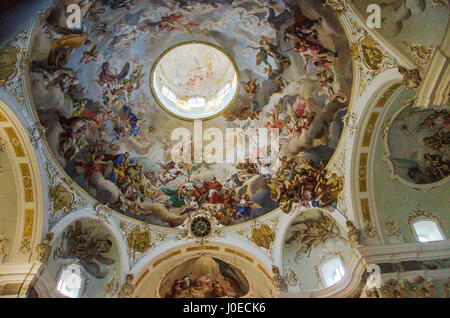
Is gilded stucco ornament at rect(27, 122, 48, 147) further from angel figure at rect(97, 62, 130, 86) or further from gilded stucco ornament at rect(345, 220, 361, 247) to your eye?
gilded stucco ornament at rect(345, 220, 361, 247)

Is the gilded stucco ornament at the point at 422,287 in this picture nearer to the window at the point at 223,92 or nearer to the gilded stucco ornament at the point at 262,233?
the gilded stucco ornament at the point at 262,233

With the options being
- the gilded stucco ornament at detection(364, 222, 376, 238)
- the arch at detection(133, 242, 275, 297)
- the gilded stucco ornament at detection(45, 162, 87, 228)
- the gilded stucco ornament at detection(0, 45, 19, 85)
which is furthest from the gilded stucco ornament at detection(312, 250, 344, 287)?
the gilded stucco ornament at detection(0, 45, 19, 85)

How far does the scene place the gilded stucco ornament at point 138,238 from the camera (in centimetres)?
1603

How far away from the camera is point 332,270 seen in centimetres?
1414

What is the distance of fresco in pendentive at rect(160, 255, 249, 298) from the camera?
16.0 m

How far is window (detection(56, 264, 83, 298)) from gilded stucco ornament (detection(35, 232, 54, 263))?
60.9 inches

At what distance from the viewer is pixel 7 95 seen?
11883mm

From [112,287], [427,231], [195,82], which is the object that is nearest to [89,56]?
[195,82]

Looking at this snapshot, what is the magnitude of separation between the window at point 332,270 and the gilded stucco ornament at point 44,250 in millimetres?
10458

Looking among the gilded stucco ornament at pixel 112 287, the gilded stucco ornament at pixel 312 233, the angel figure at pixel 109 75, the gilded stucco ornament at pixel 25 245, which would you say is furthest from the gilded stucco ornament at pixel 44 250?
the gilded stucco ornament at pixel 312 233

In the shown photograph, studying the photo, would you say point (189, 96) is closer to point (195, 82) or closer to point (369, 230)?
point (195, 82)

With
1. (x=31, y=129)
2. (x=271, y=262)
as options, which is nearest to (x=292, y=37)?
(x=271, y=262)

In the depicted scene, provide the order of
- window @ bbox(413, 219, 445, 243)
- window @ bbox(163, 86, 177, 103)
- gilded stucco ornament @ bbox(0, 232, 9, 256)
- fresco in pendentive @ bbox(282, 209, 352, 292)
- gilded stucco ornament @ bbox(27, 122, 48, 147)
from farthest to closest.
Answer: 1. window @ bbox(163, 86, 177, 103)
2. fresco in pendentive @ bbox(282, 209, 352, 292)
3. gilded stucco ornament @ bbox(27, 122, 48, 147)
4. gilded stucco ornament @ bbox(0, 232, 9, 256)
5. window @ bbox(413, 219, 445, 243)

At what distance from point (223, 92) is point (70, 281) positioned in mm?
10965
